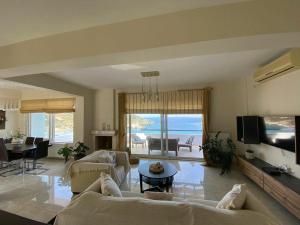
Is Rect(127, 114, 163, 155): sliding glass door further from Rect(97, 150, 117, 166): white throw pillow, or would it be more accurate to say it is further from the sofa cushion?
the sofa cushion

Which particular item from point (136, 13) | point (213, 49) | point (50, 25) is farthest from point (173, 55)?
point (50, 25)

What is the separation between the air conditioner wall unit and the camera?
2.48m

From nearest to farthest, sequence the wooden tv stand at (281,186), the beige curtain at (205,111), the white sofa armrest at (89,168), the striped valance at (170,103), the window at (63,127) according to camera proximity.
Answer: the wooden tv stand at (281,186), the white sofa armrest at (89,168), the beige curtain at (205,111), the striped valance at (170,103), the window at (63,127)

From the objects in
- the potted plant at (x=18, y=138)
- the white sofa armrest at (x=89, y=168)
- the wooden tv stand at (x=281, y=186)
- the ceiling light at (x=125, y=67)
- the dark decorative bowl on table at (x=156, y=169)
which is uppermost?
the ceiling light at (x=125, y=67)

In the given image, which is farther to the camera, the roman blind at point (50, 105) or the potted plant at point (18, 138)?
the roman blind at point (50, 105)

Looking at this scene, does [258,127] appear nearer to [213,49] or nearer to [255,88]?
[255,88]

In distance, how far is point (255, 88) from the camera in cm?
424

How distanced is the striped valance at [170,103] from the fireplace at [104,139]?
1.03 m

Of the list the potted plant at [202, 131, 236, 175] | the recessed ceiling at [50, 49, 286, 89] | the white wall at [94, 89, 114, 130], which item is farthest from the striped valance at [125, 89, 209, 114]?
the recessed ceiling at [50, 49, 286, 89]

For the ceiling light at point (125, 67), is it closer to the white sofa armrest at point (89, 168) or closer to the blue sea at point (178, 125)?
the white sofa armrest at point (89, 168)

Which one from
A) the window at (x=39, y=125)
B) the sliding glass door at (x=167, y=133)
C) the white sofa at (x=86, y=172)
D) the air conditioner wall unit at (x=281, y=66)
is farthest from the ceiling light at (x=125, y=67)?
the window at (x=39, y=125)

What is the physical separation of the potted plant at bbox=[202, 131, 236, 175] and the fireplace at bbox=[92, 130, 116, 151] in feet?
10.3

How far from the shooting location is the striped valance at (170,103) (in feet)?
18.7

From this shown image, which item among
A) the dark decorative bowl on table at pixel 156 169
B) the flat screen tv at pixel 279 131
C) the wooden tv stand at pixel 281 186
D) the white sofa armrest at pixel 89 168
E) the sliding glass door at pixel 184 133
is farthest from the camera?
the sliding glass door at pixel 184 133
